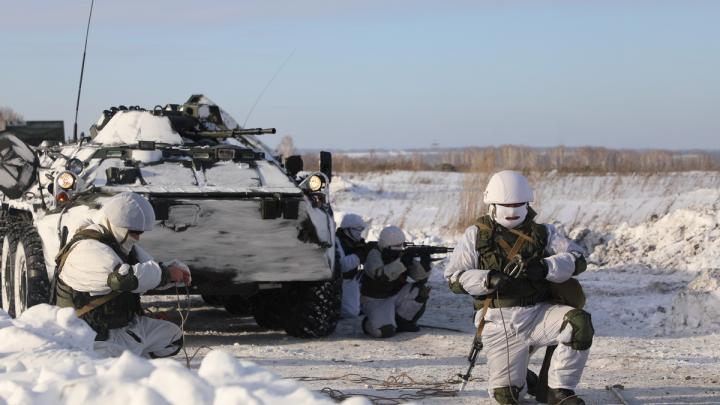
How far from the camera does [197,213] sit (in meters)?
9.70

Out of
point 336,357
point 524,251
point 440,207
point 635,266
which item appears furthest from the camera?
point 440,207

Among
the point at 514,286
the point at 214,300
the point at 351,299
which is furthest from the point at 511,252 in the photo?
the point at 214,300

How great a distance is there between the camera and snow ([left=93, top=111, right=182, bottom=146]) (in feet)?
36.1

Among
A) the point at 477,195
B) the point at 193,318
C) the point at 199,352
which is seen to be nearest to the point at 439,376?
the point at 199,352

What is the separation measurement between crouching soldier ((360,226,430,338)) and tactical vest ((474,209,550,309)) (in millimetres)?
3279

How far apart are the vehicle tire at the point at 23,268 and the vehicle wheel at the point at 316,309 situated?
6.68 feet

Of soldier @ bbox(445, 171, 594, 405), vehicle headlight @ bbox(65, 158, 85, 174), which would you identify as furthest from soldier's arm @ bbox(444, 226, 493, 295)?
vehicle headlight @ bbox(65, 158, 85, 174)

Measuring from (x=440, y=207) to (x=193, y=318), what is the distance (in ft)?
44.7

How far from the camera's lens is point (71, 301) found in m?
7.34

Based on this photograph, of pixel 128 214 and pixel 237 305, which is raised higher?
pixel 128 214

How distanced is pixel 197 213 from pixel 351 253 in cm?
218

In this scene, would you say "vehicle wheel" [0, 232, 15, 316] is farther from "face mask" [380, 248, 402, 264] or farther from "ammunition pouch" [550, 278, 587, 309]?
"ammunition pouch" [550, 278, 587, 309]

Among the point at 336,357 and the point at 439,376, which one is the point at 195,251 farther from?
the point at 439,376

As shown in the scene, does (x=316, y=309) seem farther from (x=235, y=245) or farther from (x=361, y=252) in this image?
(x=361, y=252)
